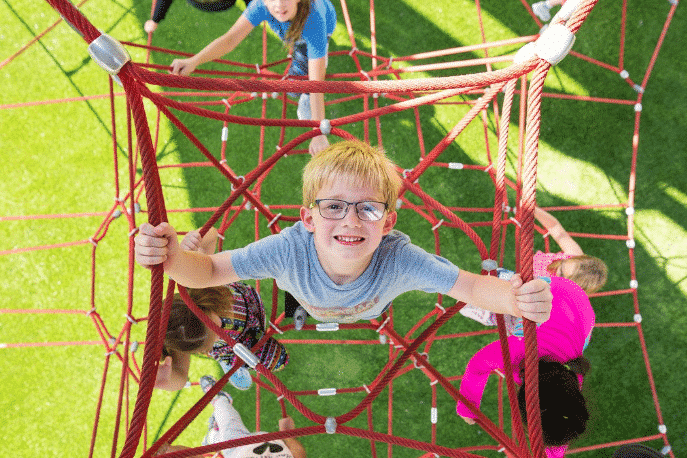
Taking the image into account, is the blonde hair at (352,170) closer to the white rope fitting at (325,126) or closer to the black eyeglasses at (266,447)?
the white rope fitting at (325,126)

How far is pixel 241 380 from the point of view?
1.81 meters

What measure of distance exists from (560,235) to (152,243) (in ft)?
5.05

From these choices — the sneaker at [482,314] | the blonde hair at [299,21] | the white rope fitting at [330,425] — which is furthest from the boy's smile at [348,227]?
the sneaker at [482,314]

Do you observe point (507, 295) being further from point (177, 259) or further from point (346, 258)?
point (177, 259)

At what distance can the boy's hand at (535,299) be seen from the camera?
2.86 ft

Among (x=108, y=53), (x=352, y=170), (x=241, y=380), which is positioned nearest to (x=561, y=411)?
(x=352, y=170)

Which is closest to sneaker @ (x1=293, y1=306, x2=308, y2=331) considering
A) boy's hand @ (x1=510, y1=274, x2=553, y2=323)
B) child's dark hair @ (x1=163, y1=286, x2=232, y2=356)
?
child's dark hair @ (x1=163, y1=286, x2=232, y2=356)

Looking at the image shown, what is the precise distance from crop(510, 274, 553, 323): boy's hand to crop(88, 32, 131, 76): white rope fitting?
2.50 feet

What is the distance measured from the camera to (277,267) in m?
1.11

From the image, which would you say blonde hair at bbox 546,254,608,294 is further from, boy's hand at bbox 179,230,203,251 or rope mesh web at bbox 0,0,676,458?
boy's hand at bbox 179,230,203,251

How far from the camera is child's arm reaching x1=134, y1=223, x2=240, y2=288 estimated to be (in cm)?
83

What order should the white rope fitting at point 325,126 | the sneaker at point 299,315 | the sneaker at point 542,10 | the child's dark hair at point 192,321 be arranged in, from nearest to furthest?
the white rope fitting at point 325,126
the child's dark hair at point 192,321
the sneaker at point 299,315
the sneaker at point 542,10

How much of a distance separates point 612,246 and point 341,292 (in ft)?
4.97

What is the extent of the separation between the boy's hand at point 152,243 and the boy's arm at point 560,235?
1.41 m
